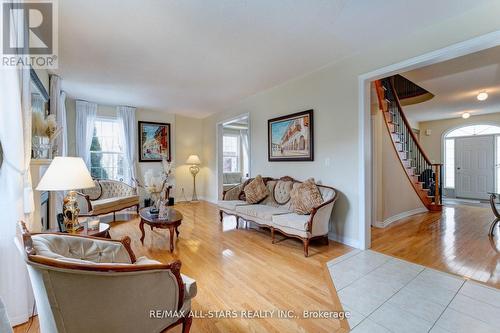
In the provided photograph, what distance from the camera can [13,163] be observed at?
1613 mm

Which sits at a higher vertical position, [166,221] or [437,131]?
[437,131]

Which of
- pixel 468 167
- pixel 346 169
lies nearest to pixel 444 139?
pixel 468 167

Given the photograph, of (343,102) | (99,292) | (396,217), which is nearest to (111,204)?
(99,292)

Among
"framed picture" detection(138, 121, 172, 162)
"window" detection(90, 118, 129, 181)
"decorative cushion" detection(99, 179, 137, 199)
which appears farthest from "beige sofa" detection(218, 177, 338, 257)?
"window" detection(90, 118, 129, 181)

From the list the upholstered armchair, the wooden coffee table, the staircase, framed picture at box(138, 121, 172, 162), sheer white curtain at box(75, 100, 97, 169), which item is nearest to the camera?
the upholstered armchair

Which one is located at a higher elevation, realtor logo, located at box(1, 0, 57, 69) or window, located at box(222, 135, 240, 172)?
realtor logo, located at box(1, 0, 57, 69)

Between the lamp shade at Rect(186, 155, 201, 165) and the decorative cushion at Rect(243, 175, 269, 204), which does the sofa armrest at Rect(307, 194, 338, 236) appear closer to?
the decorative cushion at Rect(243, 175, 269, 204)

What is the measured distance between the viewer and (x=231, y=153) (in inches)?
325

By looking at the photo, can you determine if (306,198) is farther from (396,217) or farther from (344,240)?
(396,217)

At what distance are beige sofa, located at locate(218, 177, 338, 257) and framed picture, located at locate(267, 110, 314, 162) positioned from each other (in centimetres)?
47

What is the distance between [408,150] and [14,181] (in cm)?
639

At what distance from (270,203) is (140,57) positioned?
3059 mm

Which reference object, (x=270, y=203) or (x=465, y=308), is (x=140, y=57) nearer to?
(x=270, y=203)

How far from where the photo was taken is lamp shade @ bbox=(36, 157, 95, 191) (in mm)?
1794
